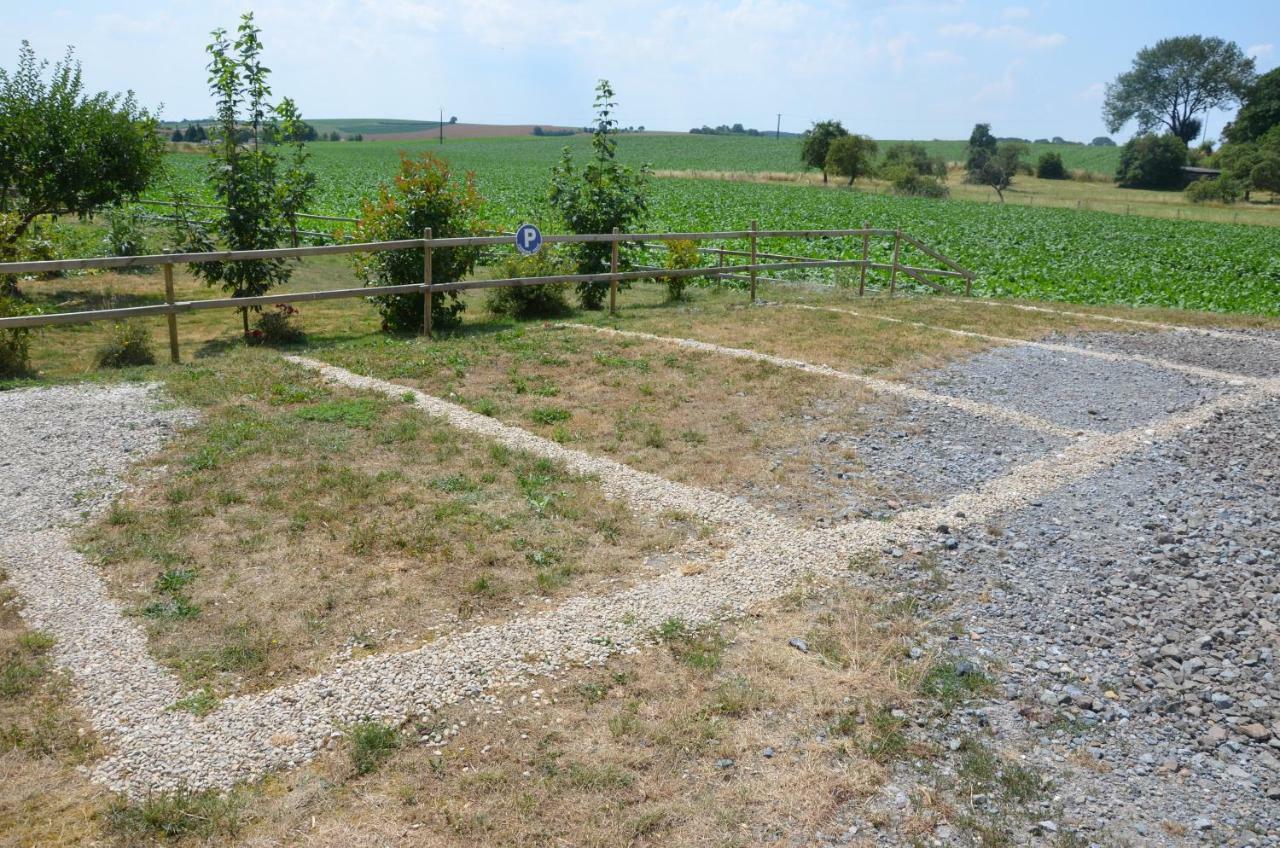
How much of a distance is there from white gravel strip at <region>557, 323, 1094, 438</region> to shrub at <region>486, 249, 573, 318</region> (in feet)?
5.04

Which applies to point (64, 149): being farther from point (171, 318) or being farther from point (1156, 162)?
point (1156, 162)

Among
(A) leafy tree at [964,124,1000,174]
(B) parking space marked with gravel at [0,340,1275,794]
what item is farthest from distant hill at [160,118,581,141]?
(B) parking space marked with gravel at [0,340,1275,794]

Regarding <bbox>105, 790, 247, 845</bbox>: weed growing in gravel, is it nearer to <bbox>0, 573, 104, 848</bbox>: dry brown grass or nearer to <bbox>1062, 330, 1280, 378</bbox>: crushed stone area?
<bbox>0, 573, 104, 848</bbox>: dry brown grass

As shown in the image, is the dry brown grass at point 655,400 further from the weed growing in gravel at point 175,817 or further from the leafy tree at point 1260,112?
the leafy tree at point 1260,112

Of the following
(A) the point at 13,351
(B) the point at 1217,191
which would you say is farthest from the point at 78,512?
(B) the point at 1217,191

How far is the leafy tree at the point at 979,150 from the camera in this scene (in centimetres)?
6661

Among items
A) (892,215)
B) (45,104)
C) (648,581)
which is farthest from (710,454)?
(892,215)

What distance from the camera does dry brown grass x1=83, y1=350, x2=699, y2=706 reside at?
4.56 metres

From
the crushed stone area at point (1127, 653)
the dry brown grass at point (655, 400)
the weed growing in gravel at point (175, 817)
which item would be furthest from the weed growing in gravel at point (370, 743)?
the dry brown grass at point (655, 400)

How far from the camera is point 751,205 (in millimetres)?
38125

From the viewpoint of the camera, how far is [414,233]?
1230cm

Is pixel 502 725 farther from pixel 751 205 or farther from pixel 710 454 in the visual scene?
pixel 751 205

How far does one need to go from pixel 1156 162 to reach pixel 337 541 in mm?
72947

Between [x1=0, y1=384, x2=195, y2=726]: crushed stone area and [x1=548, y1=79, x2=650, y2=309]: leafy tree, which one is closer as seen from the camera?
[x1=0, y1=384, x2=195, y2=726]: crushed stone area
